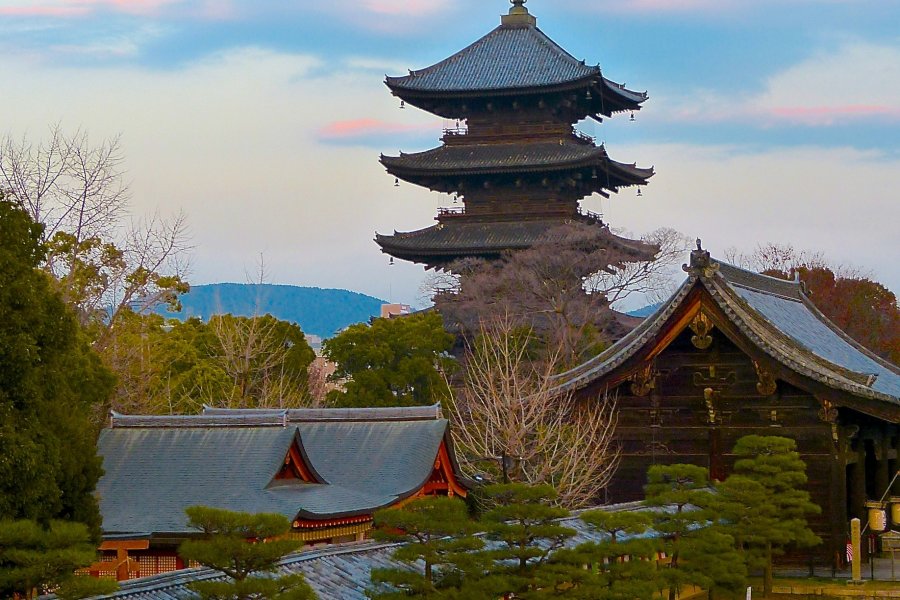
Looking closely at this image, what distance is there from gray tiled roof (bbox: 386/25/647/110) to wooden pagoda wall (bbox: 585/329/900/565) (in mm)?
27122

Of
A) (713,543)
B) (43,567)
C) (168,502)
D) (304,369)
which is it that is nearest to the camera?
(43,567)

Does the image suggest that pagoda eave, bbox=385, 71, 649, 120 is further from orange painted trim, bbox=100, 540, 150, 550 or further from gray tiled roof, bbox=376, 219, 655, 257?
orange painted trim, bbox=100, 540, 150, 550

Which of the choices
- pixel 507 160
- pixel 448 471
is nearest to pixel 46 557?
pixel 448 471

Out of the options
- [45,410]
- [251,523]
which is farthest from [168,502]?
[251,523]

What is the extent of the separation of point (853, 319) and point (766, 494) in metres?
40.9

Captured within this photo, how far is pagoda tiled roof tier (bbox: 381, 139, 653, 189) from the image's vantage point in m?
52.0

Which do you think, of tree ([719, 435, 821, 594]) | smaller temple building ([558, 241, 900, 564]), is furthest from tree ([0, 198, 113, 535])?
smaller temple building ([558, 241, 900, 564])

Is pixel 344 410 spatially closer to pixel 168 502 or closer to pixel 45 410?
pixel 168 502

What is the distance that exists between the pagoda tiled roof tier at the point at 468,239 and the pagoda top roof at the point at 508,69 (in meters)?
4.90

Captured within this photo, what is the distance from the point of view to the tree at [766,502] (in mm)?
21750

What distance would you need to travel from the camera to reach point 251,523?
42.0 ft

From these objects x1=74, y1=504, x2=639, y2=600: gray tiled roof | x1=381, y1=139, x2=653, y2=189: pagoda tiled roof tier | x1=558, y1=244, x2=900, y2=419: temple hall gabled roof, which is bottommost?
x1=74, y1=504, x2=639, y2=600: gray tiled roof

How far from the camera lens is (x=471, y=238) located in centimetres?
5278

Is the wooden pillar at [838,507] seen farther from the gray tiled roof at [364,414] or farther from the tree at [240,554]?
the tree at [240,554]
